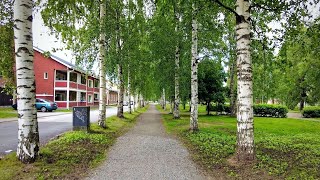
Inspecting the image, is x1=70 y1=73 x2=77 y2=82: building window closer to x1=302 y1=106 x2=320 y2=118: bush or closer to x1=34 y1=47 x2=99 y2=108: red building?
x1=34 y1=47 x2=99 y2=108: red building

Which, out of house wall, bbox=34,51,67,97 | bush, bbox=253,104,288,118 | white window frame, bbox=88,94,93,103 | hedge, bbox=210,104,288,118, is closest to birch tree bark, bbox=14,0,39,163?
hedge, bbox=210,104,288,118

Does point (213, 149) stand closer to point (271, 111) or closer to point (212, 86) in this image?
point (212, 86)

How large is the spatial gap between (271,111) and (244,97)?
27263 mm

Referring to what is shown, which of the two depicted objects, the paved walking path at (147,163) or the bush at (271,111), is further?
the bush at (271,111)

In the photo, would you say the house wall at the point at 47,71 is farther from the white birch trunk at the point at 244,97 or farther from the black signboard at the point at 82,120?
the white birch trunk at the point at 244,97

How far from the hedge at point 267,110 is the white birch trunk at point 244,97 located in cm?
2570

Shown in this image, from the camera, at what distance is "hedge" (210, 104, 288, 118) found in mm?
31734

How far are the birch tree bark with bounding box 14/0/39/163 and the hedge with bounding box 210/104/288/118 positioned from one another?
27773mm

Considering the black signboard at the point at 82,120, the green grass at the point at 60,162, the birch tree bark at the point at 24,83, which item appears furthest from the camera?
the black signboard at the point at 82,120

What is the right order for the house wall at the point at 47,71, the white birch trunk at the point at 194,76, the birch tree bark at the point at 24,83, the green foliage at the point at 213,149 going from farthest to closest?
the house wall at the point at 47,71 < the white birch trunk at the point at 194,76 < the green foliage at the point at 213,149 < the birch tree bark at the point at 24,83

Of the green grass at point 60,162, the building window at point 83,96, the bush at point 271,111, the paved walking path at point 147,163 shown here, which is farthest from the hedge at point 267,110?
the building window at point 83,96

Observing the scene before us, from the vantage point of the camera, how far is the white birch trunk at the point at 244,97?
7.11 metres

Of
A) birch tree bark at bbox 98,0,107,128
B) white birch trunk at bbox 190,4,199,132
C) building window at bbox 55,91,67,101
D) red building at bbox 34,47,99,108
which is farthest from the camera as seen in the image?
building window at bbox 55,91,67,101

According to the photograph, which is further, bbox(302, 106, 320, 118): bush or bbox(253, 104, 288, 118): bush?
bbox(302, 106, 320, 118): bush
